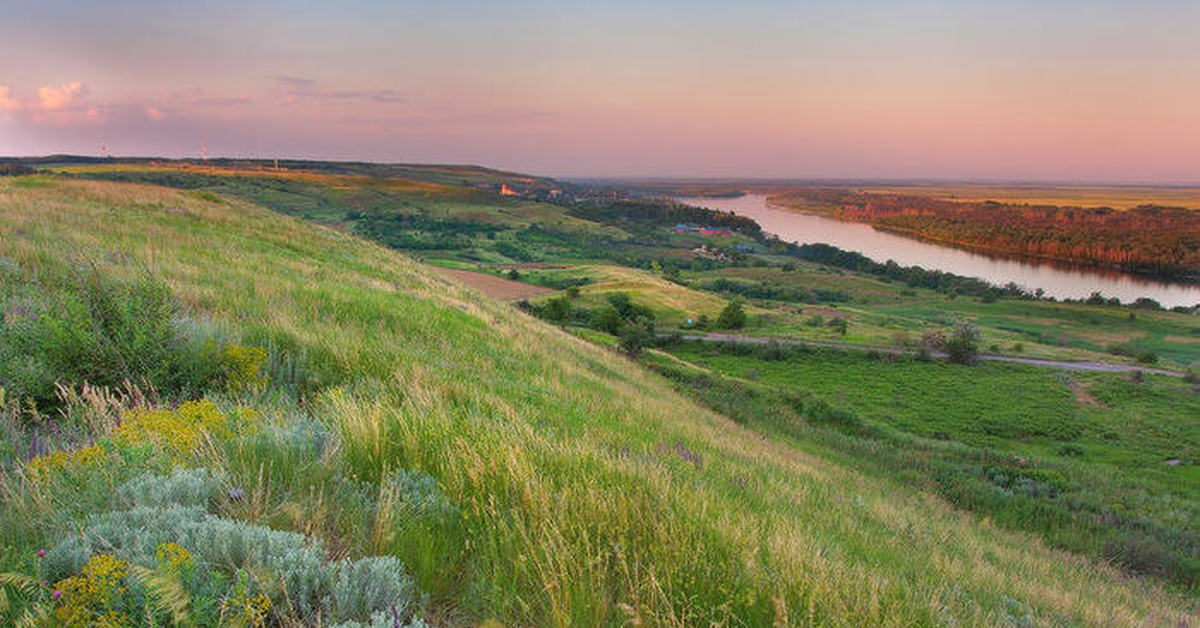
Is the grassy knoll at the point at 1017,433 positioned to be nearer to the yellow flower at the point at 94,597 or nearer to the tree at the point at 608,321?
the tree at the point at 608,321

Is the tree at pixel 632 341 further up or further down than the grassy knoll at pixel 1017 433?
further up

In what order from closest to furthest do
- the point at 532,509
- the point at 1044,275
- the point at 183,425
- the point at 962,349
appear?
the point at 532,509 < the point at 183,425 < the point at 962,349 < the point at 1044,275

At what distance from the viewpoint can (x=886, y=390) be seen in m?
52.9

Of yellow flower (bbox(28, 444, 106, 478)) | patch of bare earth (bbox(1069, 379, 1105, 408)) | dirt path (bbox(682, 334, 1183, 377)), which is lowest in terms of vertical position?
patch of bare earth (bbox(1069, 379, 1105, 408))

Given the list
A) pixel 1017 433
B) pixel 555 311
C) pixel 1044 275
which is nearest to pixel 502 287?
pixel 555 311

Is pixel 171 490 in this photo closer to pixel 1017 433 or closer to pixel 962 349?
pixel 1017 433

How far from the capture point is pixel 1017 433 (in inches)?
1698

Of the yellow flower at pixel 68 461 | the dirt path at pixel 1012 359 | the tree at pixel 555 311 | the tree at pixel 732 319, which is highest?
the yellow flower at pixel 68 461

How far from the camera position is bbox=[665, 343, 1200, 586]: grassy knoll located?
63.2ft

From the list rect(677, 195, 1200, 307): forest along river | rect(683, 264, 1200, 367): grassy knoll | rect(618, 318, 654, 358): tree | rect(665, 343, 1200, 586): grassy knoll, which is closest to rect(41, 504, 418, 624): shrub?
rect(665, 343, 1200, 586): grassy knoll

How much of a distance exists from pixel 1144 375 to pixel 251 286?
7998 centimetres

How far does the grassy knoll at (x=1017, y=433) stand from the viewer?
1927 cm

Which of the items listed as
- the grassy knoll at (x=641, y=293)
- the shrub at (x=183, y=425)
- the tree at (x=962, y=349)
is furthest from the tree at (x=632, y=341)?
the shrub at (x=183, y=425)

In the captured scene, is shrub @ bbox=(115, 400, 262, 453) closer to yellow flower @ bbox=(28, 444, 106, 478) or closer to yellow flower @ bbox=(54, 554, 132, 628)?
yellow flower @ bbox=(28, 444, 106, 478)
